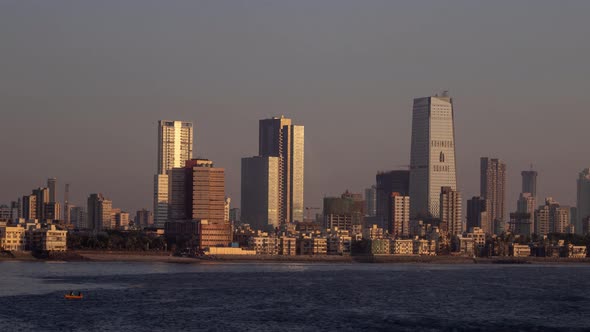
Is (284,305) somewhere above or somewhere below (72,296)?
below

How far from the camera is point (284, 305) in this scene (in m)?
128

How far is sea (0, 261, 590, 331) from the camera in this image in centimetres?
10600

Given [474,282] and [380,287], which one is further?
[474,282]

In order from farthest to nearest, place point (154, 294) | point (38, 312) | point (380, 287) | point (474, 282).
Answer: point (474, 282), point (380, 287), point (154, 294), point (38, 312)

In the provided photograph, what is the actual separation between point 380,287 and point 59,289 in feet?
152

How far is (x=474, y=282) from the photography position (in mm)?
189125

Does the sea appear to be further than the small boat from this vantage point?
No

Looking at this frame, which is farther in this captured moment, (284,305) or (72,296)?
(72,296)

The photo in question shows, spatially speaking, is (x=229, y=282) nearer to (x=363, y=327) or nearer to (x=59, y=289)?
(x=59, y=289)

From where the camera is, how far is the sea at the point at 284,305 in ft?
348

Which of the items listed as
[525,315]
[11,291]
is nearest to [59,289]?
[11,291]

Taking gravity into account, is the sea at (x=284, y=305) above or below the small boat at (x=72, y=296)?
below

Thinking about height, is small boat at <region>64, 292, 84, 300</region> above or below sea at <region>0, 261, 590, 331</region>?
above

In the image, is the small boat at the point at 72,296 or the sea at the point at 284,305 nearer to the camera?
the sea at the point at 284,305
